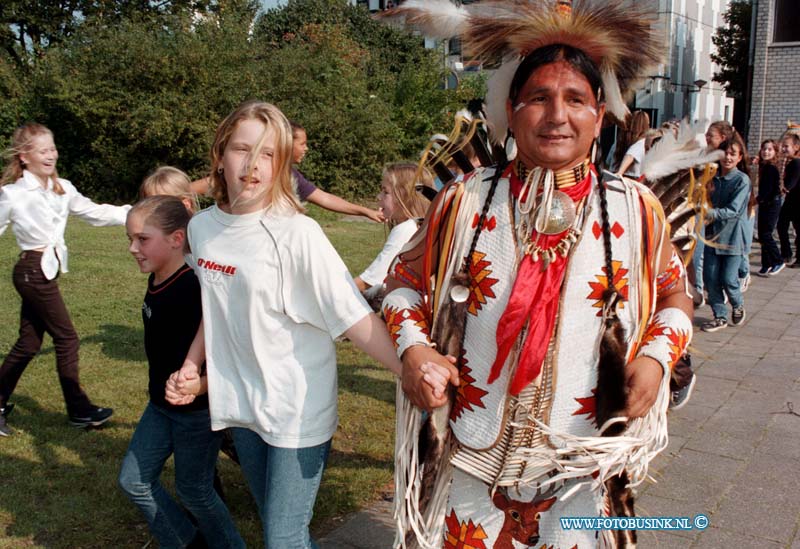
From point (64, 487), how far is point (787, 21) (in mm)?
17085

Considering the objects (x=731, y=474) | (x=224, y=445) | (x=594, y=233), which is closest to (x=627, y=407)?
(x=594, y=233)

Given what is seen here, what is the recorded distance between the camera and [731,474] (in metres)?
4.37

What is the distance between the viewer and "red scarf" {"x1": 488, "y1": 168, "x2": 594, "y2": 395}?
212cm

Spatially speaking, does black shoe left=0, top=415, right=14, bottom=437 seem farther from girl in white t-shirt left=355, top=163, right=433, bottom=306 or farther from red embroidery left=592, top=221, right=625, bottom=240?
red embroidery left=592, top=221, right=625, bottom=240

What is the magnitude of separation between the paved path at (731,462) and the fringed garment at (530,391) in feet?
1.65

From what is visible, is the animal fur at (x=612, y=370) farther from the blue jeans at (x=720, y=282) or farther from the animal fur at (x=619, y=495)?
the blue jeans at (x=720, y=282)

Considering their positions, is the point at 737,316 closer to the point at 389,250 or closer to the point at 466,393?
the point at 389,250

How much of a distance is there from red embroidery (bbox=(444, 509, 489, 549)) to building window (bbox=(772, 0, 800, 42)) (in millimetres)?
16845

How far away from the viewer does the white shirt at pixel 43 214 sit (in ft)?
15.7

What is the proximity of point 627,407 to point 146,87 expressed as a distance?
17559mm

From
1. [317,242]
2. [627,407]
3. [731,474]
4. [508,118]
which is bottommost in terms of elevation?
[731,474]

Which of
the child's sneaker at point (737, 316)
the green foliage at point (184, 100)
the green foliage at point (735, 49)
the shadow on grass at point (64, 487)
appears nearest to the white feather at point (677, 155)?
the shadow on grass at point (64, 487)

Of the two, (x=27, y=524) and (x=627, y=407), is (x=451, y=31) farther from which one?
(x=27, y=524)

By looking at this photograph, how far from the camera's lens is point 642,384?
2137 mm
